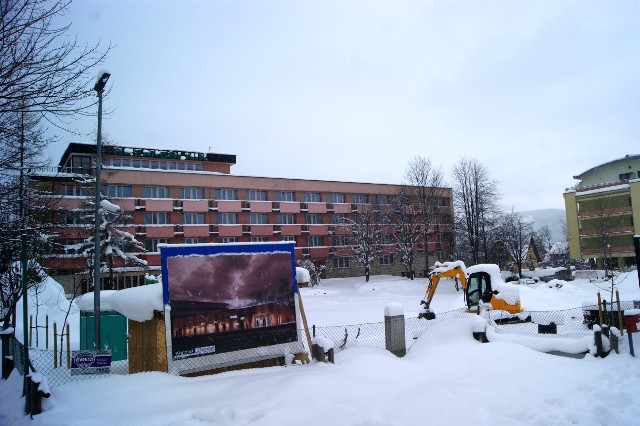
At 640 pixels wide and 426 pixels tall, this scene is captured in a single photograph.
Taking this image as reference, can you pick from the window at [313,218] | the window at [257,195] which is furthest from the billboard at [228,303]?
the window at [313,218]

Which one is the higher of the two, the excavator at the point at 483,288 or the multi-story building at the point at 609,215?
the multi-story building at the point at 609,215

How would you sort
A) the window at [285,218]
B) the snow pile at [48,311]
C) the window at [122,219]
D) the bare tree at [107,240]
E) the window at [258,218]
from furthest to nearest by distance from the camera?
1. the window at [285,218]
2. the window at [258,218]
3. the window at [122,219]
4. the bare tree at [107,240]
5. the snow pile at [48,311]

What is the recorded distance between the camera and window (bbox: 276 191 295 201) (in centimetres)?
5962

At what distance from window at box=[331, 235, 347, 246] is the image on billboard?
162ft

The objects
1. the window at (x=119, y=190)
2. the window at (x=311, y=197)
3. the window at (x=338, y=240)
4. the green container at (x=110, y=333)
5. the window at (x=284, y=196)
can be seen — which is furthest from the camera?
the window at (x=338, y=240)

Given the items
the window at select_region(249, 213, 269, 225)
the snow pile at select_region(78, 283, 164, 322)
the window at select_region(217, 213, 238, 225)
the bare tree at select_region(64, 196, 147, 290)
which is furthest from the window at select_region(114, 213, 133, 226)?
the snow pile at select_region(78, 283, 164, 322)

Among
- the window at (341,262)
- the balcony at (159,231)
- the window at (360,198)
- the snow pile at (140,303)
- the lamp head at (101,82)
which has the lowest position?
the window at (341,262)

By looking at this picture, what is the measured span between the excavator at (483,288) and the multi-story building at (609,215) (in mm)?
42505

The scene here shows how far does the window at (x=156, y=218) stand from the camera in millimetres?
50938

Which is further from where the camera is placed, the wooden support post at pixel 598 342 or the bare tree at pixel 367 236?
the bare tree at pixel 367 236

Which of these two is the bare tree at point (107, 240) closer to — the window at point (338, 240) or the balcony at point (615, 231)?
the window at point (338, 240)

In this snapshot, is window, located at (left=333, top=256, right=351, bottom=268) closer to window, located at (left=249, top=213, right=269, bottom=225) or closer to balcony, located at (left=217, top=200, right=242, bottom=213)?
window, located at (left=249, top=213, right=269, bottom=225)

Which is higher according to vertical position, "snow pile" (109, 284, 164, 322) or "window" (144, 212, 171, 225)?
"window" (144, 212, 171, 225)

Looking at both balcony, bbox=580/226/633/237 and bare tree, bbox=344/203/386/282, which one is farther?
balcony, bbox=580/226/633/237
